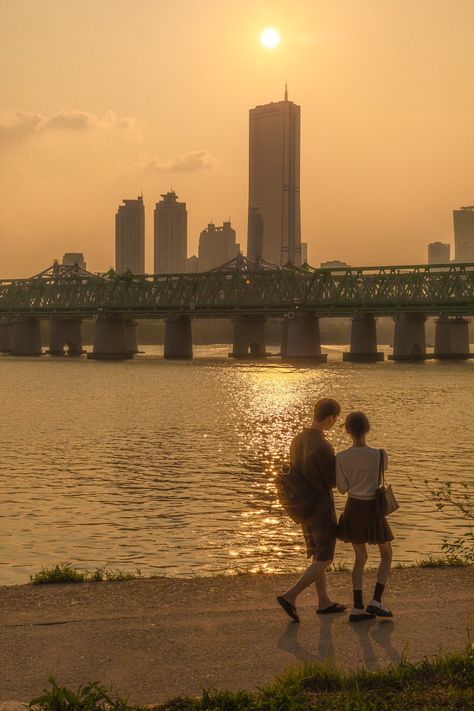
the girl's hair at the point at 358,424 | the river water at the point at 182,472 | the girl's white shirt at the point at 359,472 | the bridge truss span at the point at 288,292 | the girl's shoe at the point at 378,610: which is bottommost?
the river water at the point at 182,472

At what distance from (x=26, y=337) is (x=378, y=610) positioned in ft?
611

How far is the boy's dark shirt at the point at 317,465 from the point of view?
39.7 ft

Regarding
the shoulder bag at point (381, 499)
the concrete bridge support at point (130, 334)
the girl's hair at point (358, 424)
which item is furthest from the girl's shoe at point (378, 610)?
the concrete bridge support at point (130, 334)

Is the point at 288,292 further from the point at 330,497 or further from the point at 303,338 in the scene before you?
the point at 330,497

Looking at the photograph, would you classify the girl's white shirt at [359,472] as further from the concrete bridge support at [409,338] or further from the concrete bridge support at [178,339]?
the concrete bridge support at [178,339]

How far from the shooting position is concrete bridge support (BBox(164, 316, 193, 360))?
165 metres

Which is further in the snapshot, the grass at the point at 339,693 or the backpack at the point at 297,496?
the backpack at the point at 297,496

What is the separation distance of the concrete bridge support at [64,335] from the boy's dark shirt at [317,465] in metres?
179

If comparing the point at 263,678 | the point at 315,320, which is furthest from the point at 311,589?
the point at 315,320

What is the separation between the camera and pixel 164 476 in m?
31.2

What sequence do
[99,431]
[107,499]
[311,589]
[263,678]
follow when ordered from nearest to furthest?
1. [263,678]
2. [311,589]
3. [107,499]
4. [99,431]

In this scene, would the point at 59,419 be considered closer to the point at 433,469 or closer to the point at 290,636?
the point at 433,469

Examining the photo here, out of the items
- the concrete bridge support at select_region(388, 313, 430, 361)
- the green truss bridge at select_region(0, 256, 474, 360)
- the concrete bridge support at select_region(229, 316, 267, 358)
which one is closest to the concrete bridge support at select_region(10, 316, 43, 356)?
the green truss bridge at select_region(0, 256, 474, 360)

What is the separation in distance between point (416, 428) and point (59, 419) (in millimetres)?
18869
